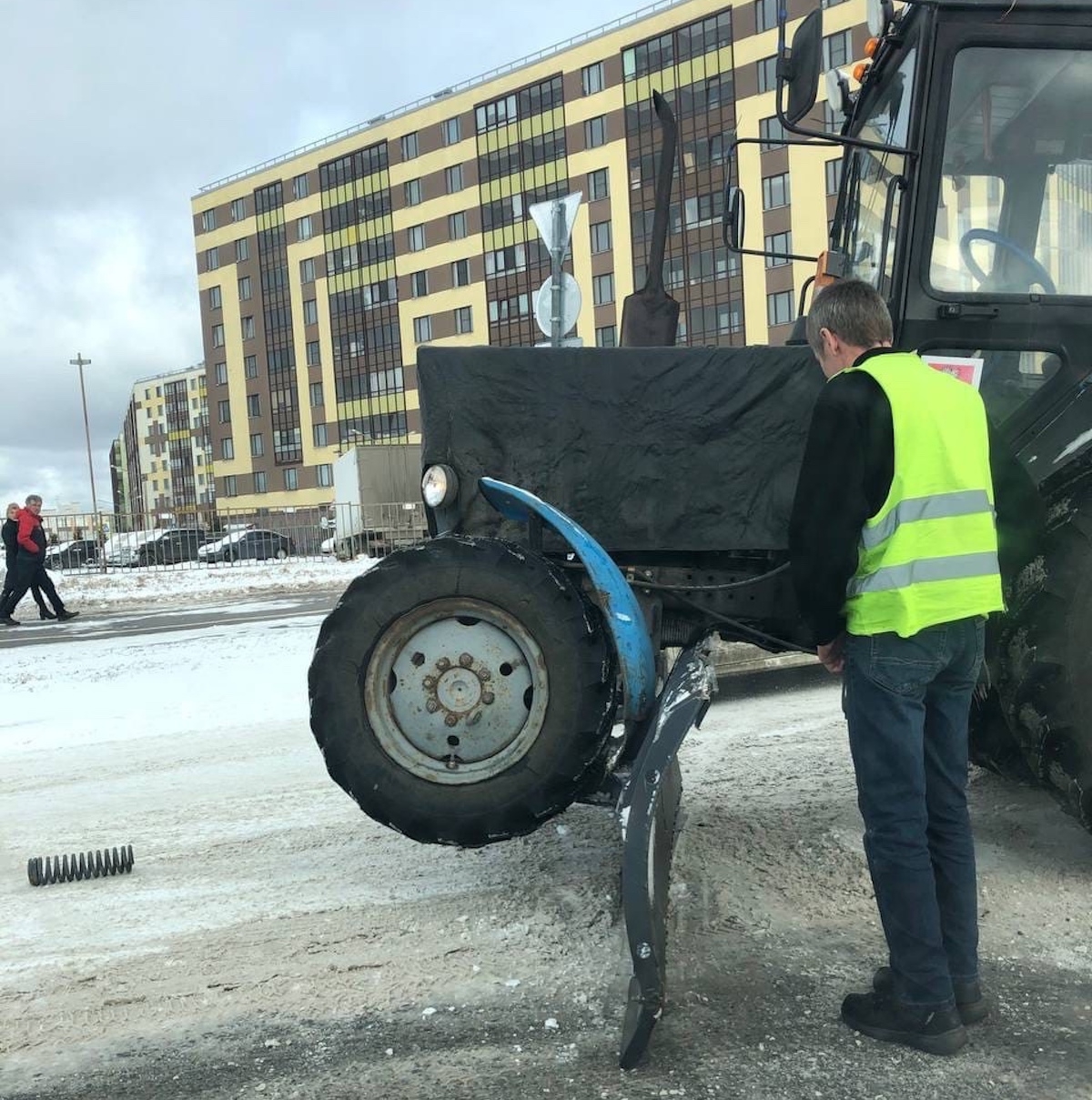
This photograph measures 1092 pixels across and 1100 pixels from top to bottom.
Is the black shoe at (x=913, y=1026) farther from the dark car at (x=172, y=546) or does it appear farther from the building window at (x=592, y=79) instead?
the building window at (x=592, y=79)

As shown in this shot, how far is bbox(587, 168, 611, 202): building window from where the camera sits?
4603cm

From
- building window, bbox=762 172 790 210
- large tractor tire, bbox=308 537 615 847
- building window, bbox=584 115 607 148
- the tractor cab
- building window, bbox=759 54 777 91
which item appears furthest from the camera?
building window, bbox=584 115 607 148

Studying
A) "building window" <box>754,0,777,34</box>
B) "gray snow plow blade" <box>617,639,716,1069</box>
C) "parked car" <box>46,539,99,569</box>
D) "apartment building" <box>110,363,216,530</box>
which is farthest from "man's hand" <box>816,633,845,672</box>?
"apartment building" <box>110,363,216,530</box>

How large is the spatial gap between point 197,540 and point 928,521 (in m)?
22.5

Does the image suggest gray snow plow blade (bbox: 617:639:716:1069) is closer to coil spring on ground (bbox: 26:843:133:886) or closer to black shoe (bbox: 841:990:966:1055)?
black shoe (bbox: 841:990:966:1055)

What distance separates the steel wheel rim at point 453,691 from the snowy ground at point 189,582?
14.4 meters

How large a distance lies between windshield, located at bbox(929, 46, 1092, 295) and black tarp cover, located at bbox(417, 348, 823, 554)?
773mm

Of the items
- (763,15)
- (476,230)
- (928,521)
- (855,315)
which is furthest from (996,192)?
(476,230)

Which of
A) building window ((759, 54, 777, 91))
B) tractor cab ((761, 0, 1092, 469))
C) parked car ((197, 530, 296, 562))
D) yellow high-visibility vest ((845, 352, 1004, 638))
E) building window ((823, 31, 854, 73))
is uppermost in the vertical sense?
building window ((759, 54, 777, 91))

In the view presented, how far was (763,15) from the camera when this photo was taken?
39438mm

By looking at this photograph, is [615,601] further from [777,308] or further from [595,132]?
[595,132]

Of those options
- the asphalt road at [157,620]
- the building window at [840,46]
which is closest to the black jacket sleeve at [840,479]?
the asphalt road at [157,620]

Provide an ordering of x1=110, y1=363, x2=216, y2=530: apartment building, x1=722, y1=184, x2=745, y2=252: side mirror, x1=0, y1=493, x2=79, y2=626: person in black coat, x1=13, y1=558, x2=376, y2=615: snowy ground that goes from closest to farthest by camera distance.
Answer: x1=722, y1=184, x2=745, y2=252: side mirror, x1=0, y1=493, x2=79, y2=626: person in black coat, x1=13, y1=558, x2=376, y2=615: snowy ground, x1=110, y1=363, x2=216, y2=530: apartment building

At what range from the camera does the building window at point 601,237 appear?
45844 millimetres
